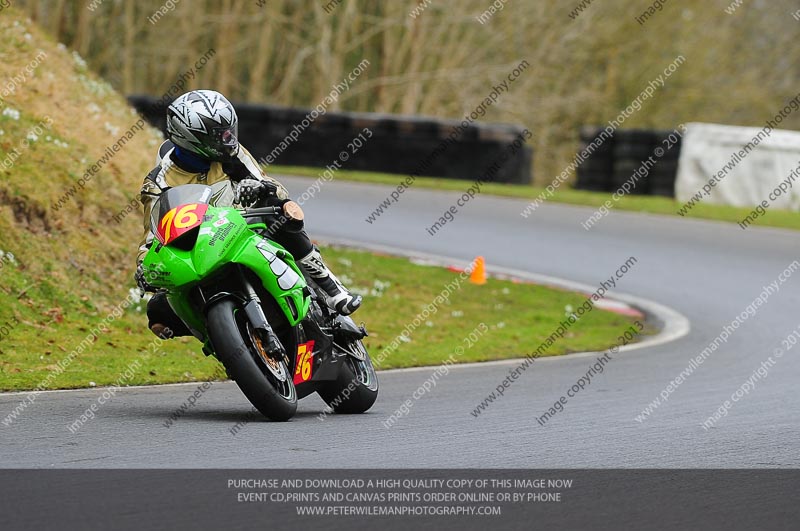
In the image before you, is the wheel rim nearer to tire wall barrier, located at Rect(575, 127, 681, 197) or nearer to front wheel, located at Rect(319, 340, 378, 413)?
front wheel, located at Rect(319, 340, 378, 413)

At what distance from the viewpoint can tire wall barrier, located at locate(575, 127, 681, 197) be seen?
21828 millimetres

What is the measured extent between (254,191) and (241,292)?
62 centimetres

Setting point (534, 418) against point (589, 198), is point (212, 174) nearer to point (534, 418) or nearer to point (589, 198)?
point (534, 418)

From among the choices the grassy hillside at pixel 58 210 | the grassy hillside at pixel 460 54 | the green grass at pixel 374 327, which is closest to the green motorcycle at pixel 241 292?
the green grass at pixel 374 327

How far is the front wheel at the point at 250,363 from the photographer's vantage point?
21.8 ft

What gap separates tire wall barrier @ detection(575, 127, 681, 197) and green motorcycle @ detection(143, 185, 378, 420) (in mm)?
15239

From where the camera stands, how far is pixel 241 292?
691cm

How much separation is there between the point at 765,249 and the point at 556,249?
2.74 m

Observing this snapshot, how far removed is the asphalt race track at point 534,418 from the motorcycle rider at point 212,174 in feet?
2.49

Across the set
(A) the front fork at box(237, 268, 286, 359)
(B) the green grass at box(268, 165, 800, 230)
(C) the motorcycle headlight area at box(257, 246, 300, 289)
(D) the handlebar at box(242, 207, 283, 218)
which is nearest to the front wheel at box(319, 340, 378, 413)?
(C) the motorcycle headlight area at box(257, 246, 300, 289)

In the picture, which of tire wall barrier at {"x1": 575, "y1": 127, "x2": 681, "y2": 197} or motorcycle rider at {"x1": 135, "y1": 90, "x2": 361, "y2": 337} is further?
tire wall barrier at {"x1": 575, "y1": 127, "x2": 681, "y2": 197}

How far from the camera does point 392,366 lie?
1056 centimetres

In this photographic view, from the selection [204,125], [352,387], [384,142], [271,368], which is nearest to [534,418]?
[352,387]

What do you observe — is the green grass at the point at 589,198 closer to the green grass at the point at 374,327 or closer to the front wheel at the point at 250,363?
the green grass at the point at 374,327
